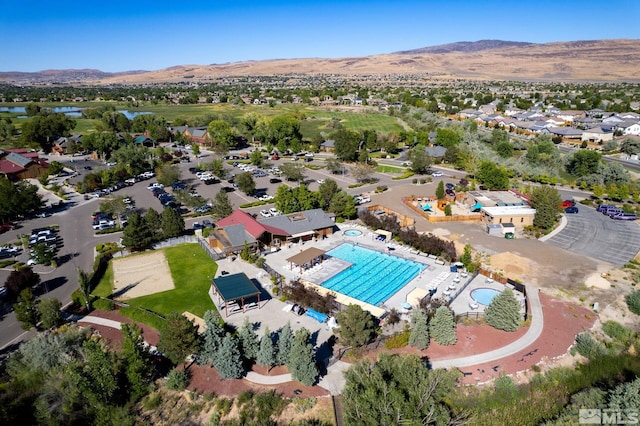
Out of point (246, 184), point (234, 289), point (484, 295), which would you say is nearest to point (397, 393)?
point (234, 289)

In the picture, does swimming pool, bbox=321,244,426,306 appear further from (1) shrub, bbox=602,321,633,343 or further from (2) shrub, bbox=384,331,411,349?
(1) shrub, bbox=602,321,633,343

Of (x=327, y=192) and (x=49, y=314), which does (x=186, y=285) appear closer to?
(x=49, y=314)

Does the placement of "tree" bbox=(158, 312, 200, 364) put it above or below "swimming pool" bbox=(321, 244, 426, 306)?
above

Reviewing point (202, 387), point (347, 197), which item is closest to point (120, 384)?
point (202, 387)

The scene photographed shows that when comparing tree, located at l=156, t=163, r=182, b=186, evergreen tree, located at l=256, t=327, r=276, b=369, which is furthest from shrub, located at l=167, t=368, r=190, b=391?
tree, located at l=156, t=163, r=182, b=186

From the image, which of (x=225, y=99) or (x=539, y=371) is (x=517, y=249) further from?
(x=225, y=99)

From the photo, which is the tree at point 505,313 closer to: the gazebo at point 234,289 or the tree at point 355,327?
the tree at point 355,327
